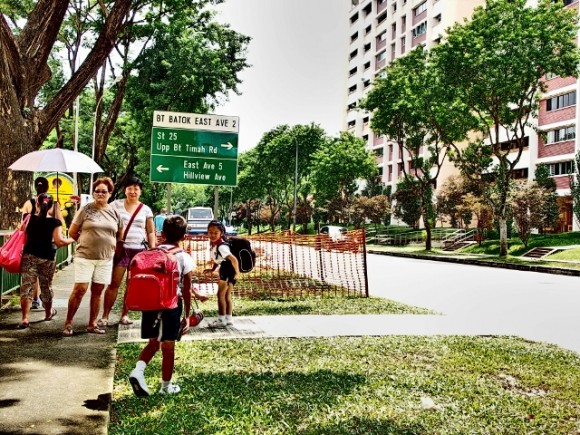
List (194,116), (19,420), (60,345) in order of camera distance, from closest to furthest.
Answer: (19,420)
(60,345)
(194,116)

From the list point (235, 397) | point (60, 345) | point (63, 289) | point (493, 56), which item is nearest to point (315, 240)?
point (63, 289)

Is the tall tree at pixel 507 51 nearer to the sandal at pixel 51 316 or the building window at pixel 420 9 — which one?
the sandal at pixel 51 316

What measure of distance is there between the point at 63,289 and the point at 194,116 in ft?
15.3

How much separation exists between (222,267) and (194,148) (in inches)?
270

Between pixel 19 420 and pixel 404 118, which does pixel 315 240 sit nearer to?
pixel 19 420

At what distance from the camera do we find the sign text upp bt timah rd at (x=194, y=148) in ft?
46.5

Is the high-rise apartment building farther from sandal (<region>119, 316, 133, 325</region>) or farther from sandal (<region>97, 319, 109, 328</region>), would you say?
sandal (<region>97, 319, 109, 328</region>)

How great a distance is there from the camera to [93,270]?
7277mm

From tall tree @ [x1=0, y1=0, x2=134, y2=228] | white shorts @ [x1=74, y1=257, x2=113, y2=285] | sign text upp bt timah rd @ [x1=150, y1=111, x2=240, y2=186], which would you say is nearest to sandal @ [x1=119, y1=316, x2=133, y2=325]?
white shorts @ [x1=74, y1=257, x2=113, y2=285]

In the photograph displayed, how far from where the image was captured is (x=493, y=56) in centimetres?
2800

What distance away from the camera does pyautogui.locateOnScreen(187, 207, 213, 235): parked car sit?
39.0 metres

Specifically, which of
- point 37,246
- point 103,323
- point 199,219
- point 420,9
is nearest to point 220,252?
point 103,323

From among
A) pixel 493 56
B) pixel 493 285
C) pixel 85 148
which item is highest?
pixel 493 56

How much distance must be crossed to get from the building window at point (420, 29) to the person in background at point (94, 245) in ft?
214
